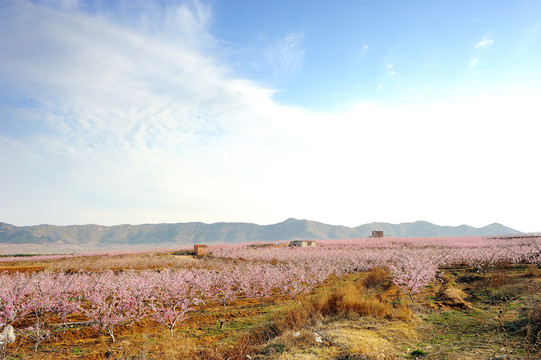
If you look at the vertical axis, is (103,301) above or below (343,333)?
above

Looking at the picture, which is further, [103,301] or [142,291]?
[142,291]

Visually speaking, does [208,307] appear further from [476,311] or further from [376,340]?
[476,311]

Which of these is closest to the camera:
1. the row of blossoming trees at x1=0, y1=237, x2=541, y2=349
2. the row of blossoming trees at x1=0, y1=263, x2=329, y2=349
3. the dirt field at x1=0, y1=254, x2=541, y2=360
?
the dirt field at x1=0, y1=254, x2=541, y2=360

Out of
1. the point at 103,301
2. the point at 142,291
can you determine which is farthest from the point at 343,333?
the point at 103,301

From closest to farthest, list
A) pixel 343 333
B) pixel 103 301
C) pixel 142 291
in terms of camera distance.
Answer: pixel 343 333 → pixel 103 301 → pixel 142 291

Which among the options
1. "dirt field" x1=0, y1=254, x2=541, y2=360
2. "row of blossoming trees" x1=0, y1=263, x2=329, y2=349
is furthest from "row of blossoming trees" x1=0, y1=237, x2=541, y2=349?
"dirt field" x1=0, y1=254, x2=541, y2=360

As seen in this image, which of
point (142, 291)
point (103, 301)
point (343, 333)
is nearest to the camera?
point (343, 333)

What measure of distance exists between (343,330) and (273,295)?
10784 mm

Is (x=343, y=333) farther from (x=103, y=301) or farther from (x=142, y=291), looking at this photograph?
(x=103, y=301)

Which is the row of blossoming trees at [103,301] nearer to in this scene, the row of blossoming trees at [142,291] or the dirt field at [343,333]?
the row of blossoming trees at [142,291]

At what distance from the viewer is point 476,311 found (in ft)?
42.7

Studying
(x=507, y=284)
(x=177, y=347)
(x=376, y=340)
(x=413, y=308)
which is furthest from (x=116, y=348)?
(x=507, y=284)

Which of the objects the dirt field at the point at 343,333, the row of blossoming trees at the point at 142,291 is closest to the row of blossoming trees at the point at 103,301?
the row of blossoming trees at the point at 142,291

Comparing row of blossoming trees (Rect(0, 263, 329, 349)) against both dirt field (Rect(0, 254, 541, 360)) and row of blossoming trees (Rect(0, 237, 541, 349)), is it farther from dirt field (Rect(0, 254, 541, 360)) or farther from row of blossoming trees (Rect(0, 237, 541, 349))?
dirt field (Rect(0, 254, 541, 360))
